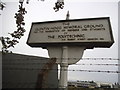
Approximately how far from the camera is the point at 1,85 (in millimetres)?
9211

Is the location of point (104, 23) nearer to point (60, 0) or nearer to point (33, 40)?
point (33, 40)

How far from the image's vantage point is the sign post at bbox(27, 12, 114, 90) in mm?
7453

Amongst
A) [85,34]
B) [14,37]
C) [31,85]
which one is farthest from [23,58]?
[14,37]

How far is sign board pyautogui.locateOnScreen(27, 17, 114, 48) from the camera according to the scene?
741cm

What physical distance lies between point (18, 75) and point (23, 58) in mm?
746

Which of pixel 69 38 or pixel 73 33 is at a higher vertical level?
pixel 73 33

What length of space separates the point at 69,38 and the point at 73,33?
219 millimetres

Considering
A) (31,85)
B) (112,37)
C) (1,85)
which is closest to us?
Answer: (112,37)

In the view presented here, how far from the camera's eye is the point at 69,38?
7.79 m

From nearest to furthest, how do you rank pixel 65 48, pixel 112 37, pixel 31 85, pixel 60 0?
pixel 60 0, pixel 112 37, pixel 65 48, pixel 31 85

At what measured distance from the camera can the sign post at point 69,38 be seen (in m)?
7.45

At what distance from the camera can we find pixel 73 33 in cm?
780

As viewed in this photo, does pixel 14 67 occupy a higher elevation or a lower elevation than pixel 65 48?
lower

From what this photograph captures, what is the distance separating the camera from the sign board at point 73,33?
24.3ft
